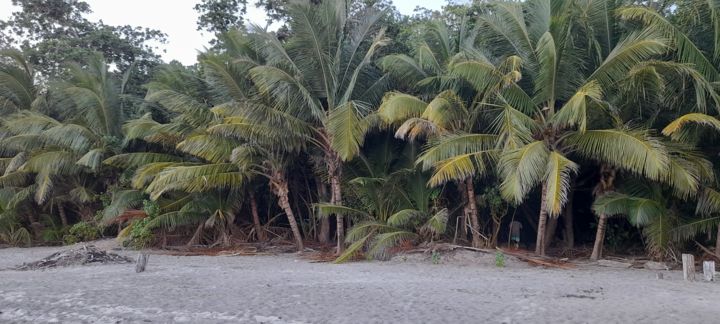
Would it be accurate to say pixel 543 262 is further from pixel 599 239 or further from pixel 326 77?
pixel 326 77

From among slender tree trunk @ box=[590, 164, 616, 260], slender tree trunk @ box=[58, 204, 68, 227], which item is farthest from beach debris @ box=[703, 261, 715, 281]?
A: slender tree trunk @ box=[58, 204, 68, 227]

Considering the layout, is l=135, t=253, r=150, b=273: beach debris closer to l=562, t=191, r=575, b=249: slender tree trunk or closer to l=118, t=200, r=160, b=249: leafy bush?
l=118, t=200, r=160, b=249: leafy bush

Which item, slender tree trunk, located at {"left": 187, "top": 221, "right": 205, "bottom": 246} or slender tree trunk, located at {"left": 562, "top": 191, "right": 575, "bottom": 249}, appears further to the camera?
slender tree trunk, located at {"left": 187, "top": 221, "right": 205, "bottom": 246}

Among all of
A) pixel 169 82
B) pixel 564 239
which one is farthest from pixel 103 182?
pixel 564 239

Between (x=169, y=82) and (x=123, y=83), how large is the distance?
3.76m

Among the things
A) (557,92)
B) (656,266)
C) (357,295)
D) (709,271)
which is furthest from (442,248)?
(709,271)

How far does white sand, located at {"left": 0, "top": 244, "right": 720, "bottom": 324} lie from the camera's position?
23.2 ft

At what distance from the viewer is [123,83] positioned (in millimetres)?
20141

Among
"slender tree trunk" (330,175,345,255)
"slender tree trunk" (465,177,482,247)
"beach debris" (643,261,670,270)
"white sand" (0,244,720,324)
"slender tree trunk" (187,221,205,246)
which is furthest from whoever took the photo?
"slender tree trunk" (187,221,205,246)

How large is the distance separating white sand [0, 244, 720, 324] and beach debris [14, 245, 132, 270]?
84 cm

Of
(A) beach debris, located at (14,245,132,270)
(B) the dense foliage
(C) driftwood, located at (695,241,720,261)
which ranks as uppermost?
(B) the dense foliage

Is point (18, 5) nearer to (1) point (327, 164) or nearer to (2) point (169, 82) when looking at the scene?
(2) point (169, 82)

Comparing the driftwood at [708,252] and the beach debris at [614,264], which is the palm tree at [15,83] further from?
the driftwood at [708,252]

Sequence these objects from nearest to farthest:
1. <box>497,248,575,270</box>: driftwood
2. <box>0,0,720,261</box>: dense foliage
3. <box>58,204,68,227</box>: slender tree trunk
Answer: <box>0,0,720,261</box>: dense foliage → <box>497,248,575,270</box>: driftwood → <box>58,204,68,227</box>: slender tree trunk
